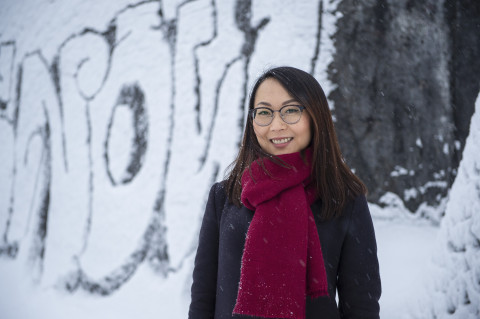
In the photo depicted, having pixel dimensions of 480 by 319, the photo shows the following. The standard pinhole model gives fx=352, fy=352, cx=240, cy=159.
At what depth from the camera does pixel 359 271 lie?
95cm

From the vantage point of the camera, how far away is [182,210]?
2.70 metres

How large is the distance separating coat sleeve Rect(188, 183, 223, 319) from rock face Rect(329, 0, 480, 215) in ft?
4.91

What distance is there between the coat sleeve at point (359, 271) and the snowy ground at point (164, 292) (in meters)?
1.20

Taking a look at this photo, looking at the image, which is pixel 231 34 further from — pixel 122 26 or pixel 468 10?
pixel 468 10

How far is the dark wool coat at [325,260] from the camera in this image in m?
0.95

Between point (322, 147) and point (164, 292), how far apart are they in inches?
77.5

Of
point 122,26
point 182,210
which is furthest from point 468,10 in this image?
point 122,26

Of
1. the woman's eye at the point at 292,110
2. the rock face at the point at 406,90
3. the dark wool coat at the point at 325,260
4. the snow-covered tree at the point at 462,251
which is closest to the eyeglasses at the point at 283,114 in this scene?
the woman's eye at the point at 292,110

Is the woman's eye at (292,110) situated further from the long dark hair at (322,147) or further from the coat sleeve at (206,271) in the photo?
the coat sleeve at (206,271)

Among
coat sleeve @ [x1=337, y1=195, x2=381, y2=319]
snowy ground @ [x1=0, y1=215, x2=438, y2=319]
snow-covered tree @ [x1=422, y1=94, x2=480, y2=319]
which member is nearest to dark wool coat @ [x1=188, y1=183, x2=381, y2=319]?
coat sleeve @ [x1=337, y1=195, x2=381, y2=319]

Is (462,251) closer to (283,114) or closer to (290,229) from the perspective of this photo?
(290,229)

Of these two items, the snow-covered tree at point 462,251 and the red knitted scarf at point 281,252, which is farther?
the snow-covered tree at point 462,251

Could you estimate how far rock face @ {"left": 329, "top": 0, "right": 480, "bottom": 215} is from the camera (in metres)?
2.31

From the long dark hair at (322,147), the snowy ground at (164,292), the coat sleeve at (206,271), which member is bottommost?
the snowy ground at (164,292)
